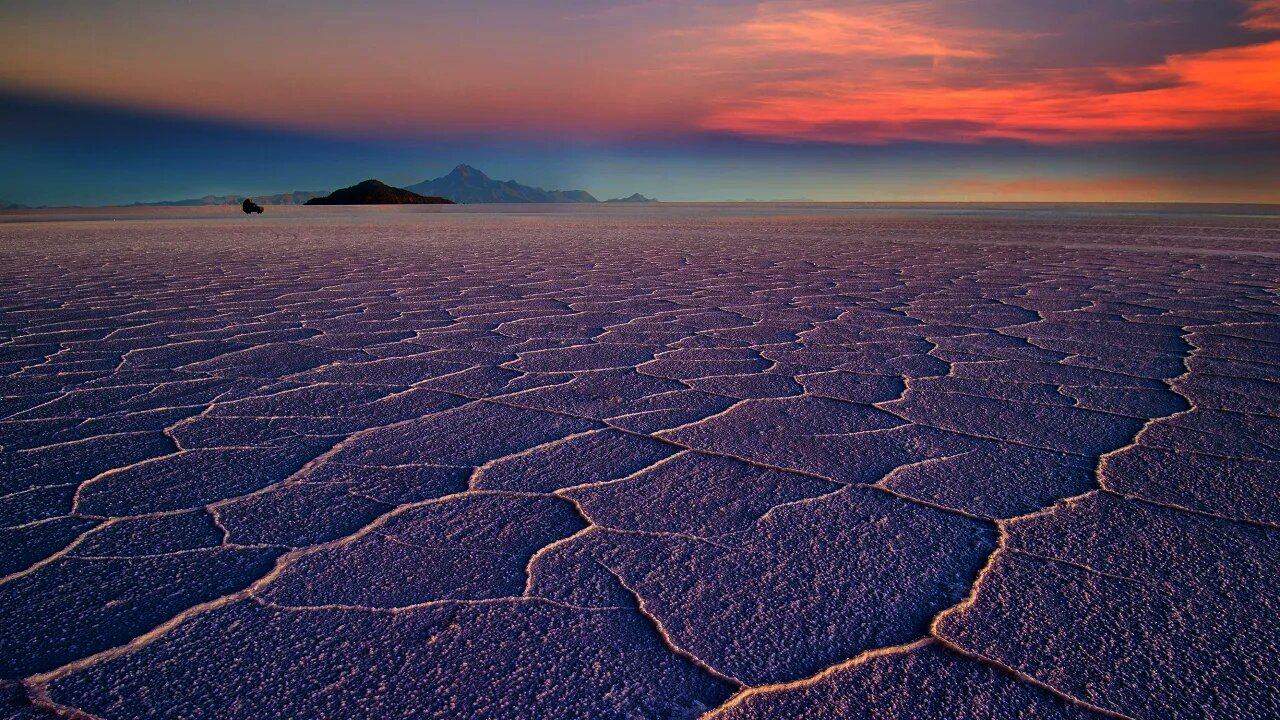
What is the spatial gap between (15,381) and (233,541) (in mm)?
1774

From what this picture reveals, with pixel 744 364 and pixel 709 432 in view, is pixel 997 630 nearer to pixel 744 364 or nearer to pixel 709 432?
pixel 709 432

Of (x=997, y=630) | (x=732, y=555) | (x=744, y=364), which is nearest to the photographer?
(x=997, y=630)

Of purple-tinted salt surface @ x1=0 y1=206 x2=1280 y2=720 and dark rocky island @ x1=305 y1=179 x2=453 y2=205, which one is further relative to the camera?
dark rocky island @ x1=305 y1=179 x2=453 y2=205

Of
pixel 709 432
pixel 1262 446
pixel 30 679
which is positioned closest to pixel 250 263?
pixel 709 432

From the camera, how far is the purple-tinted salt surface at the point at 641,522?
1037mm

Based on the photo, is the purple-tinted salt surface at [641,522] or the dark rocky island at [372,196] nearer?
the purple-tinted salt surface at [641,522]

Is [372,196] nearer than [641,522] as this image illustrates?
No

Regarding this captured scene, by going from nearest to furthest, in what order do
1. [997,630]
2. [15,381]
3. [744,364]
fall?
[997,630] → [15,381] → [744,364]

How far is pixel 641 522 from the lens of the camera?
4.92ft

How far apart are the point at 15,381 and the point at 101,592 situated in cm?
182

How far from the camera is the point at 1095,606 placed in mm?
1202

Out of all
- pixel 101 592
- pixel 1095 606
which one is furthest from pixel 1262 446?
pixel 101 592

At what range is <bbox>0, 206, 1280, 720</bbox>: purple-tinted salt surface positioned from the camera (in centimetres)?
104

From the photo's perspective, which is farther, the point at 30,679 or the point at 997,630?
the point at 997,630
